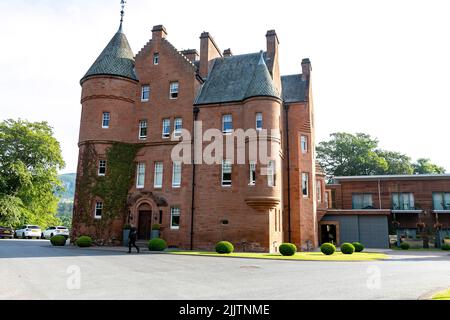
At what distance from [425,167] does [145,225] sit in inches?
2256

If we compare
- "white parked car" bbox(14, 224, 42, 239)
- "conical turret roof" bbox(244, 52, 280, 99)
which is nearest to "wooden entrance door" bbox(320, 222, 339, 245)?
"conical turret roof" bbox(244, 52, 280, 99)

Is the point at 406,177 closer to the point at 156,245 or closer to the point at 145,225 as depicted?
the point at 145,225

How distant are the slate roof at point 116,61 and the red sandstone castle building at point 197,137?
0.10 m

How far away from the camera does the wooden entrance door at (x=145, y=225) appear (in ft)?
97.1

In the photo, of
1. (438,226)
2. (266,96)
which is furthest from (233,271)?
(438,226)

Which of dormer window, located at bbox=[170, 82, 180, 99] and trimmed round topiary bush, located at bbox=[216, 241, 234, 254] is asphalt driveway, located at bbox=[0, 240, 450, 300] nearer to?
trimmed round topiary bush, located at bbox=[216, 241, 234, 254]

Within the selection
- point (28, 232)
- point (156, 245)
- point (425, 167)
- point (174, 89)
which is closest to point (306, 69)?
point (174, 89)

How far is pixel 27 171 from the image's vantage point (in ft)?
155

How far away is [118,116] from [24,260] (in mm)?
15875

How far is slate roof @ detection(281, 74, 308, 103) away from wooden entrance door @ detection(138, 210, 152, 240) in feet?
53.4

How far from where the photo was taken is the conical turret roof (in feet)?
92.0

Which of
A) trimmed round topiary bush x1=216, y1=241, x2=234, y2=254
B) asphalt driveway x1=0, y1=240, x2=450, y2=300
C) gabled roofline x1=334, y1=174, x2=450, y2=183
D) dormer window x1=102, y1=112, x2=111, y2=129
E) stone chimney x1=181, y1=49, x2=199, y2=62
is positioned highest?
stone chimney x1=181, y1=49, x2=199, y2=62

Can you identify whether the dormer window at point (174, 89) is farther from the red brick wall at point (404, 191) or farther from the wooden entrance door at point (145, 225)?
the red brick wall at point (404, 191)

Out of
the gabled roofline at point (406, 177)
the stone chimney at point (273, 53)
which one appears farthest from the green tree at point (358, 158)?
the stone chimney at point (273, 53)
